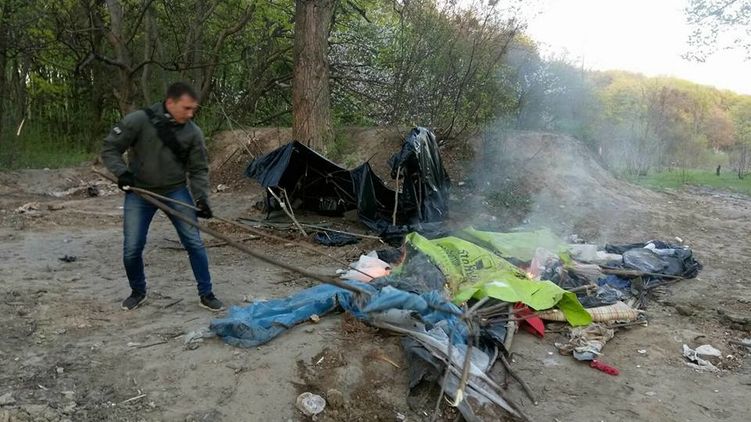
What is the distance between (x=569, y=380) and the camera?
3812 millimetres

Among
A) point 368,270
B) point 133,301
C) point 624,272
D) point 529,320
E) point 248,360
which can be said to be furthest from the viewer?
point 624,272

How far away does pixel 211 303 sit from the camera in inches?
165

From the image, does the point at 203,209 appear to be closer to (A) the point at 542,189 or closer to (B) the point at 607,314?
(B) the point at 607,314

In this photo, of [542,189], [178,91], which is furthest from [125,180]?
[542,189]

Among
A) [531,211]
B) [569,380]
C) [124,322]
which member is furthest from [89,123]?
[569,380]

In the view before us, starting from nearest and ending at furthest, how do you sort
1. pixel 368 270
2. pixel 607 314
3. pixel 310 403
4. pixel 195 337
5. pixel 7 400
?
pixel 7 400 → pixel 310 403 → pixel 195 337 → pixel 607 314 → pixel 368 270

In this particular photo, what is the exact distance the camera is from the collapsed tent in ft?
22.8

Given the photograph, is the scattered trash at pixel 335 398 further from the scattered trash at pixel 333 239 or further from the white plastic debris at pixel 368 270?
the scattered trash at pixel 333 239

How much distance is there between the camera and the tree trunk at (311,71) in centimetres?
841

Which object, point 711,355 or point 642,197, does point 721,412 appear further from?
point 642,197

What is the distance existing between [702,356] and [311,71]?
6.28m

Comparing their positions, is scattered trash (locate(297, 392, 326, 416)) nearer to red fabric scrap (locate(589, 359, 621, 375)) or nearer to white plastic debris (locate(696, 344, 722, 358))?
red fabric scrap (locate(589, 359, 621, 375))

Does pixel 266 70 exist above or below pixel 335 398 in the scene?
above

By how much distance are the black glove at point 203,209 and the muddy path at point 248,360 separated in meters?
0.72
